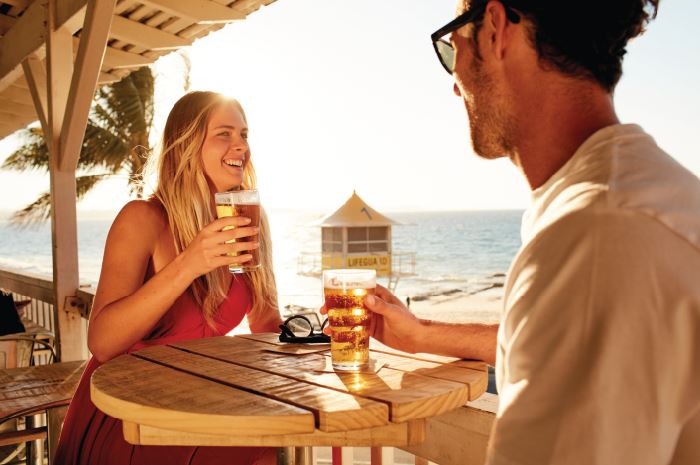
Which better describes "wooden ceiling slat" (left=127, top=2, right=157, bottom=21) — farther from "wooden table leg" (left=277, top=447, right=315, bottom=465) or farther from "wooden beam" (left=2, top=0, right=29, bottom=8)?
"wooden table leg" (left=277, top=447, right=315, bottom=465)

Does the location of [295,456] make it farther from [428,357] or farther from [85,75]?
[85,75]

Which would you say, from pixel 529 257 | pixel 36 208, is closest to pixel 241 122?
pixel 529 257

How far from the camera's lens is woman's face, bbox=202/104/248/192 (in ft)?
7.49

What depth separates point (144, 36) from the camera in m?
4.55

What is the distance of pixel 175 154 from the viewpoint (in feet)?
7.44

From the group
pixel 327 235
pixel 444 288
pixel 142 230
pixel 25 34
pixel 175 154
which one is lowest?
pixel 444 288

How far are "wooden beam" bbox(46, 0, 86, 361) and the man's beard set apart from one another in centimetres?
357

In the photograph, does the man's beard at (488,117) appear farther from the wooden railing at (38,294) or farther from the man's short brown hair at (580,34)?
the wooden railing at (38,294)

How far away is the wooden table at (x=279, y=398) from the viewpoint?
1037mm

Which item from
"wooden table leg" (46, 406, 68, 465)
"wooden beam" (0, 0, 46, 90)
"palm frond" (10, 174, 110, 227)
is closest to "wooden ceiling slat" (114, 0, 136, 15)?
"wooden beam" (0, 0, 46, 90)

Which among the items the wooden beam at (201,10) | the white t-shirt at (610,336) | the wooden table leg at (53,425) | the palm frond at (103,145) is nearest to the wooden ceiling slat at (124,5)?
the wooden beam at (201,10)

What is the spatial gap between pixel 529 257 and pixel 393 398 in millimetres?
479

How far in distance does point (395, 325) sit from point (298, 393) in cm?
43

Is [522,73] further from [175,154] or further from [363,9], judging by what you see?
[363,9]
